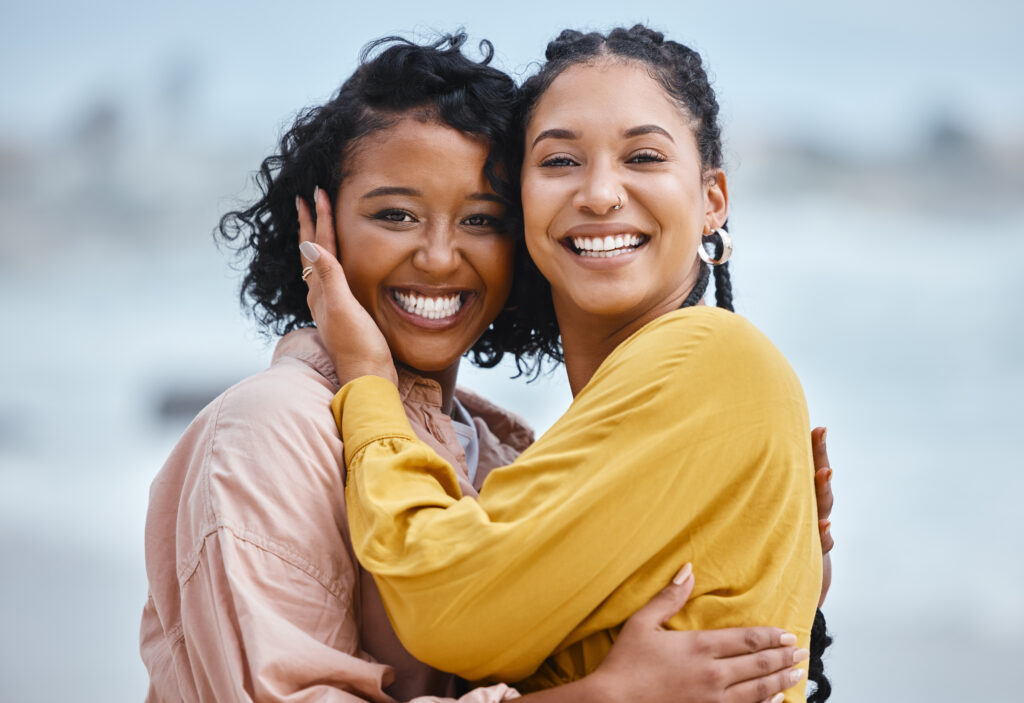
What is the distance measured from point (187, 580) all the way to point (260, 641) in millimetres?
197

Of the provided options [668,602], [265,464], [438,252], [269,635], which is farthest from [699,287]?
[269,635]

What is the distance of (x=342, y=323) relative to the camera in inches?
77.3

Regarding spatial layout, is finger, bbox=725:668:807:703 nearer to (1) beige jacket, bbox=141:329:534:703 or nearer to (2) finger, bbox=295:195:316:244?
(1) beige jacket, bbox=141:329:534:703

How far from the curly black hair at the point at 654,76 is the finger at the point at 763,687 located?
683 millimetres

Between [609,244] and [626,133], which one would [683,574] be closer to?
[609,244]

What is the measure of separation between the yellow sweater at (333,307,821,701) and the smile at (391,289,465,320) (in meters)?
0.47

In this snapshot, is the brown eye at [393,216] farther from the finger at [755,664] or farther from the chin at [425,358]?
the finger at [755,664]

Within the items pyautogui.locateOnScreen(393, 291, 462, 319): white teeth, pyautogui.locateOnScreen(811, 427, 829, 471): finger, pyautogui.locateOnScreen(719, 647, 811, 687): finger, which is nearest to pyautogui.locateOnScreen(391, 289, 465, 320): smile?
pyautogui.locateOnScreen(393, 291, 462, 319): white teeth

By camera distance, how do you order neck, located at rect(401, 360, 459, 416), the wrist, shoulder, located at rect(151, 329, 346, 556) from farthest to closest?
neck, located at rect(401, 360, 459, 416), the wrist, shoulder, located at rect(151, 329, 346, 556)

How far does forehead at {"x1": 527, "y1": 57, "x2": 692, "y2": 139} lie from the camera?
1.88 m

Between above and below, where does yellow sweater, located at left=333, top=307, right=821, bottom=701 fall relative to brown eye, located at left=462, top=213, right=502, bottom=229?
below

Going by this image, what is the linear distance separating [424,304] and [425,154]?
273mm

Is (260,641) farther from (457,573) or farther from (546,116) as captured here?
(546,116)

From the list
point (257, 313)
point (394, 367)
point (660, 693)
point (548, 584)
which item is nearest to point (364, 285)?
point (394, 367)
